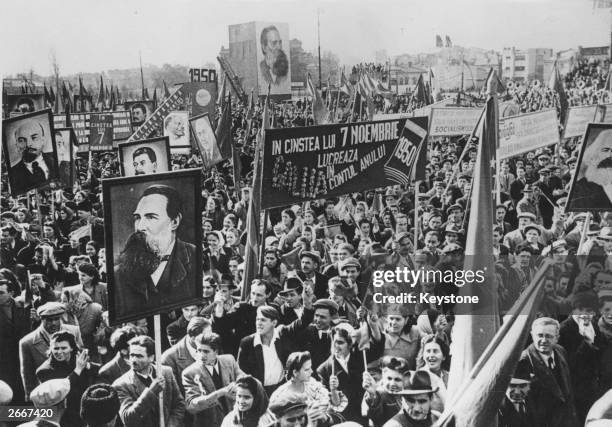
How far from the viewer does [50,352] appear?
11.7 ft

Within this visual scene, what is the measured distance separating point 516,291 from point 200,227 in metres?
1.48

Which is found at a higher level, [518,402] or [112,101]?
[112,101]

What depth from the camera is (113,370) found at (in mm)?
3555

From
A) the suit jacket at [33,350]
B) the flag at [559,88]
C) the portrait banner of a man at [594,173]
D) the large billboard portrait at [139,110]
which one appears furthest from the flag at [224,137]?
the portrait banner of a man at [594,173]

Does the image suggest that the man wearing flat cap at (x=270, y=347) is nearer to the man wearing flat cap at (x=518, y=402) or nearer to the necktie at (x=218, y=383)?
the necktie at (x=218, y=383)

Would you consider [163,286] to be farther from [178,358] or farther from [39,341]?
[39,341]

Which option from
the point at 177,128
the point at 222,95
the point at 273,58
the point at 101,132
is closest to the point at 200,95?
the point at 222,95

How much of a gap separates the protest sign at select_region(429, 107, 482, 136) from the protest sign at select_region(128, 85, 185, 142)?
122 centimetres

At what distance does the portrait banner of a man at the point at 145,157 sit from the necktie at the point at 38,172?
42 cm

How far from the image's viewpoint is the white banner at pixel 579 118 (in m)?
3.51

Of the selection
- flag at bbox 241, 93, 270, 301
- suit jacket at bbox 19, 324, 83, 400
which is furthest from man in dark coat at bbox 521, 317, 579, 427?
suit jacket at bbox 19, 324, 83, 400

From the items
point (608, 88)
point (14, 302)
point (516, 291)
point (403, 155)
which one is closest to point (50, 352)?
point (14, 302)

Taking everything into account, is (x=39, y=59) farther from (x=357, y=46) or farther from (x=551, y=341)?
(x=551, y=341)

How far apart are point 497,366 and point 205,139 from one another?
175cm
